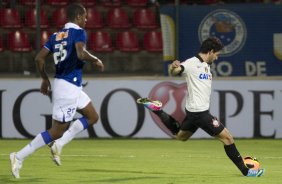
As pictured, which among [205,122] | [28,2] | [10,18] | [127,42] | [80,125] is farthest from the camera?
[127,42]

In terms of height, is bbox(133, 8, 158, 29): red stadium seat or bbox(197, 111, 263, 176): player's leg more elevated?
bbox(133, 8, 158, 29): red stadium seat

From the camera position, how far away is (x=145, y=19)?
1841 centimetres

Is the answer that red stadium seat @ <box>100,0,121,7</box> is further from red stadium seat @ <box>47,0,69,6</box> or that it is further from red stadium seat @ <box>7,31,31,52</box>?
red stadium seat @ <box>7,31,31,52</box>

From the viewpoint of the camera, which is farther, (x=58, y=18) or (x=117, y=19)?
(x=117, y=19)

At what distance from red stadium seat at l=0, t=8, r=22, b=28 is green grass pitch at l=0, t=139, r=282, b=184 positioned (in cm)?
334

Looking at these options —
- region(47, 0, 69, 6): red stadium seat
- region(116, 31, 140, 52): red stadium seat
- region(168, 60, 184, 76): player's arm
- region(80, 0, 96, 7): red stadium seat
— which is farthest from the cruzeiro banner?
region(168, 60, 184, 76): player's arm

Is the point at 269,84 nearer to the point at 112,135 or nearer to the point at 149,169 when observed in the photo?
the point at 112,135

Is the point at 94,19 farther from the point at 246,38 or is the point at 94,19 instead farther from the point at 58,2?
the point at 246,38

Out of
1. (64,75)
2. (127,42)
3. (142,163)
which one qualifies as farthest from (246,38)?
(64,75)

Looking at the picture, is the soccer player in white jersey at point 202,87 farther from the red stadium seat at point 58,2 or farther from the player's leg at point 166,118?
the red stadium seat at point 58,2

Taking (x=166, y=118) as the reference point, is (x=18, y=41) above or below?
above

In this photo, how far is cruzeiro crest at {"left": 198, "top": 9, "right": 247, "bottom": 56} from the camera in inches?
642

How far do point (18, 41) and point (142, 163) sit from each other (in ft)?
21.4

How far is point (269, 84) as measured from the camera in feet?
50.0
